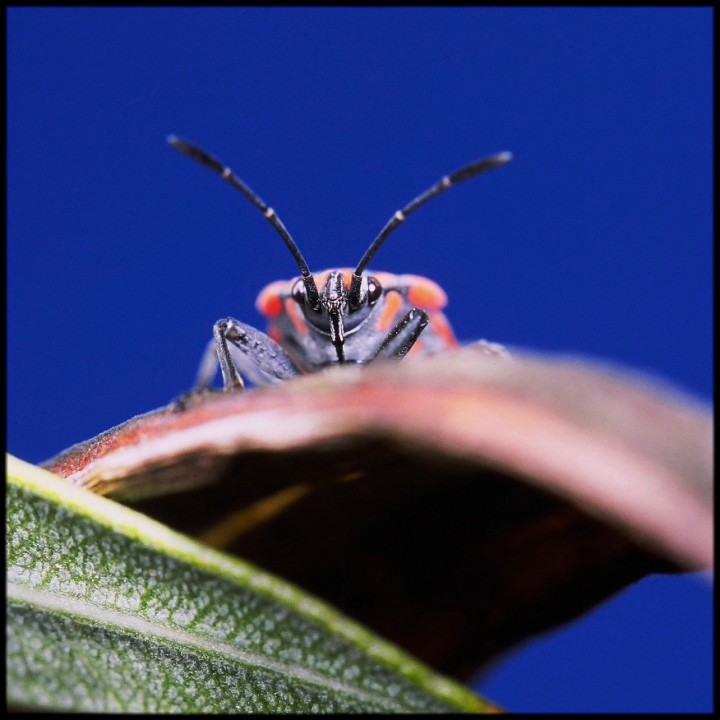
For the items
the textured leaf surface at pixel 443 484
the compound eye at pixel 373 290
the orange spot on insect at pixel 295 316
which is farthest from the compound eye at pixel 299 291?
the textured leaf surface at pixel 443 484

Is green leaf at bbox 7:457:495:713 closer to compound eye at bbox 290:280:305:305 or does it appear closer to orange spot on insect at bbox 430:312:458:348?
compound eye at bbox 290:280:305:305

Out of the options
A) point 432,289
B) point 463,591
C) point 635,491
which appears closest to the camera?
Result: point 635,491

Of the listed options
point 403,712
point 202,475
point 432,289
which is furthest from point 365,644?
point 432,289

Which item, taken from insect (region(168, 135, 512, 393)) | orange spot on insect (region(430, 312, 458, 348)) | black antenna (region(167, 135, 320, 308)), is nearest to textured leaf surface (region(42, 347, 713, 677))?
insect (region(168, 135, 512, 393))

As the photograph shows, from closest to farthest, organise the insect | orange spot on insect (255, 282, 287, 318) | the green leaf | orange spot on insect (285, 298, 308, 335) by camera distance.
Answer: the green leaf < the insect < orange spot on insect (285, 298, 308, 335) < orange spot on insect (255, 282, 287, 318)

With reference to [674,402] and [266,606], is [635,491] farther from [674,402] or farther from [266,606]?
[266,606]

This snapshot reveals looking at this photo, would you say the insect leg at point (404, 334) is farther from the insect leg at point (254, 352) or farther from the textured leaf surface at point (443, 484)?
the textured leaf surface at point (443, 484)

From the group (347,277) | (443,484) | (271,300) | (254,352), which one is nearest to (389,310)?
(347,277)
